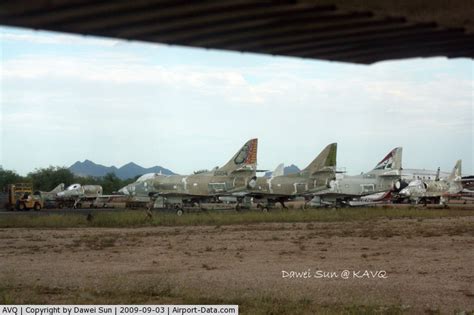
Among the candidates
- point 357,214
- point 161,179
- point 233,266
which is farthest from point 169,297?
point 161,179

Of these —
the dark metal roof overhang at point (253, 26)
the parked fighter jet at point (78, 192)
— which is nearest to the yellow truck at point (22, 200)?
the parked fighter jet at point (78, 192)

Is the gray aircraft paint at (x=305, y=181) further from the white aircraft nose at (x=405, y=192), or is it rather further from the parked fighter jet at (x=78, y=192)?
the parked fighter jet at (x=78, y=192)

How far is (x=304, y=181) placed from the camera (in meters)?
67.6

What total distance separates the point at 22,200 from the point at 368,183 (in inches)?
1348

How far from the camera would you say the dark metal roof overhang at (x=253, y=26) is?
A: 18.2 feet

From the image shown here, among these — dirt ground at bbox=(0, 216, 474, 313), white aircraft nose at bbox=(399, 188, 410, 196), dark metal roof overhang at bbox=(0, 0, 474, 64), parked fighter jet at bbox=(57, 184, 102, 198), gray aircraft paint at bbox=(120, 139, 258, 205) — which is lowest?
dirt ground at bbox=(0, 216, 474, 313)

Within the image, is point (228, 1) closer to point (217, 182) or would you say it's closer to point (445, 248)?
point (445, 248)

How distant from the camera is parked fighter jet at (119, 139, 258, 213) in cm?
6131

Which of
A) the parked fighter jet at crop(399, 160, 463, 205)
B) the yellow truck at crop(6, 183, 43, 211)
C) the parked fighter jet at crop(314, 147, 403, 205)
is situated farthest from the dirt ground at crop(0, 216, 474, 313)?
the parked fighter jet at crop(399, 160, 463, 205)

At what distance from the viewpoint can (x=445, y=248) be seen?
27.3 meters

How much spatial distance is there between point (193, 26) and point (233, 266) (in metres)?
15.6

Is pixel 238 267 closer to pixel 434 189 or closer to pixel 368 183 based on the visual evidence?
pixel 368 183

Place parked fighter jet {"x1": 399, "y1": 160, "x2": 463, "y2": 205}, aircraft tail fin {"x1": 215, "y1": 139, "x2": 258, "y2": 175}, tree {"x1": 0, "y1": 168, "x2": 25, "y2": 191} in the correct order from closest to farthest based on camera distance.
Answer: aircraft tail fin {"x1": 215, "y1": 139, "x2": 258, "y2": 175}
parked fighter jet {"x1": 399, "y1": 160, "x2": 463, "y2": 205}
tree {"x1": 0, "y1": 168, "x2": 25, "y2": 191}

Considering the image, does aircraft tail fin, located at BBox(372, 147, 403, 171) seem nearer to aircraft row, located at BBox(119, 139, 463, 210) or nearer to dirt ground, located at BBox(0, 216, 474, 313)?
aircraft row, located at BBox(119, 139, 463, 210)
